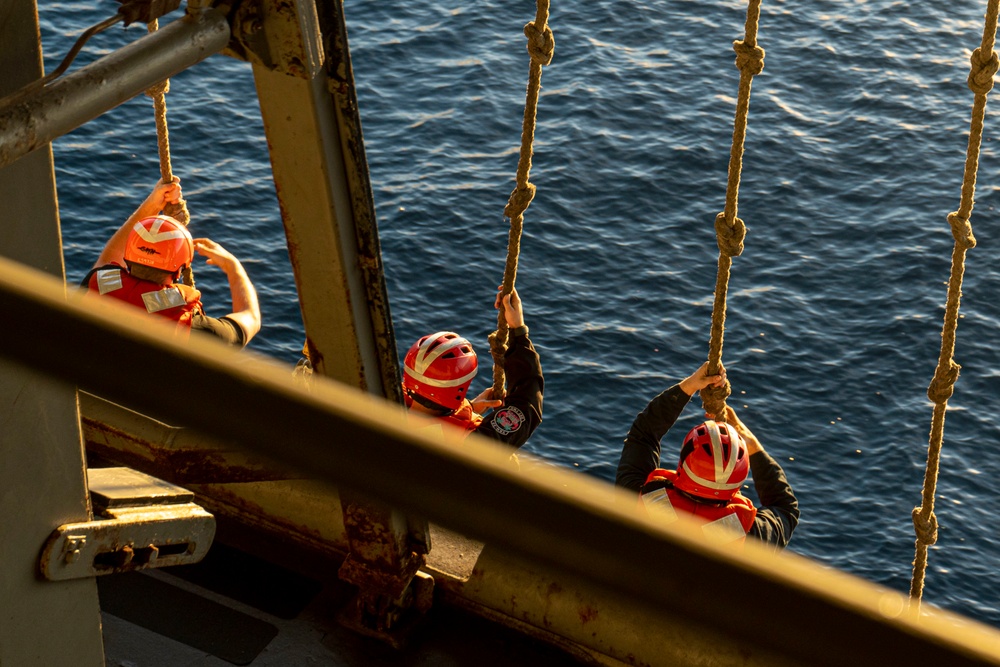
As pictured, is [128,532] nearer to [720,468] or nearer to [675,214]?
[720,468]

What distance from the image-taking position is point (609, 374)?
53.6 feet

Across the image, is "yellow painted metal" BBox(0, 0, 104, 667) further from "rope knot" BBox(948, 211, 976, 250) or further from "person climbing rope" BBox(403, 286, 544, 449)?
"rope knot" BBox(948, 211, 976, 250)

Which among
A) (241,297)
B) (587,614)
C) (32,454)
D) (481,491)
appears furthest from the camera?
(241,297)

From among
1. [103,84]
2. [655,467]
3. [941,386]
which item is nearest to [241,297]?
[655,467]

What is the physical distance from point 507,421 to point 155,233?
7.48 ft

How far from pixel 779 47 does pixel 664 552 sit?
81.3 ft

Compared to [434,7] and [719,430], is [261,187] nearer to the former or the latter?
[434,7]

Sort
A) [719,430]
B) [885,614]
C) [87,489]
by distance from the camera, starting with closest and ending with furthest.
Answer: [885,614] → [87,489] → [719,430]

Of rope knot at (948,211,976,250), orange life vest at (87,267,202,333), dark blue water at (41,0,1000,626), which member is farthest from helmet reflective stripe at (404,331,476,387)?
dark blue water at (41,0,1000,626)

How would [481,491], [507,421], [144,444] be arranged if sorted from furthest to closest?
[507,421] < [144,444] < [481,491]

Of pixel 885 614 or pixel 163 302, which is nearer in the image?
pixel 885 614

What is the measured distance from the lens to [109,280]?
287 inches

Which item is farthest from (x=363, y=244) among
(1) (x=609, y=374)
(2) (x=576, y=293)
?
(2) (x=576, y=293)

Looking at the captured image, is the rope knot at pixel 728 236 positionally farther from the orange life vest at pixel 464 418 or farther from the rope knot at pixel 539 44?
the orange life vest at pixel 464 418
